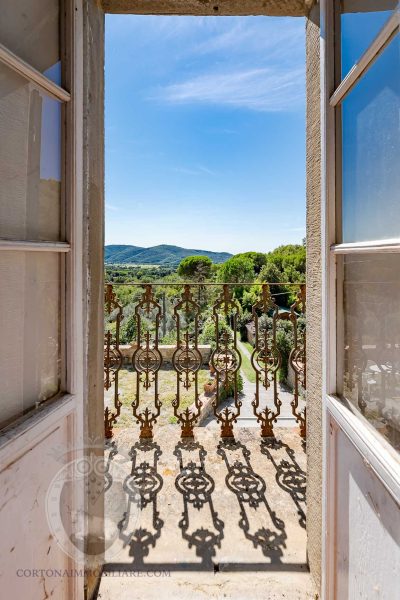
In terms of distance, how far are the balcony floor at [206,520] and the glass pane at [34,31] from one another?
6.64ft

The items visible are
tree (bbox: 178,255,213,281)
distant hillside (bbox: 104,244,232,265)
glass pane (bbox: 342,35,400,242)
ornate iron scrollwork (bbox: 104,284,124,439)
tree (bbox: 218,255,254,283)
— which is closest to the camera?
glass pane (bbox: 342,35,400,242)

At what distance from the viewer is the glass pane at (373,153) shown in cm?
70

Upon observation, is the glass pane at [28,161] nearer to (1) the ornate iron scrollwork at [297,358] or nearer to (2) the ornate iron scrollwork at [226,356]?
(2) the ornate iron scrollwork at [226,356]

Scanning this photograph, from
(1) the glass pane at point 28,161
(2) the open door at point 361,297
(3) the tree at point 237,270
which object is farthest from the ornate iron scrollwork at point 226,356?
(3) the tree at point 237,270

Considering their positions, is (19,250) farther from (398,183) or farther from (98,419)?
(398,183)

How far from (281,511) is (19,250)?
184 centimetres

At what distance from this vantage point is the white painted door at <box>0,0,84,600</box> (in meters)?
0.78

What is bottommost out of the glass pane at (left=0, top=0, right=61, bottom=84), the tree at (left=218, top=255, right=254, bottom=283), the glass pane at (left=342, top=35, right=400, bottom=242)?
the glass pane at (left=342, top=35, right=400, bottom=242)

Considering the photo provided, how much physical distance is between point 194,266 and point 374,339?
25987 mm

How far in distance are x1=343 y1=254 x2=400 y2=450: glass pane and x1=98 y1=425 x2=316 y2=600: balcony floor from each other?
0.99 meters

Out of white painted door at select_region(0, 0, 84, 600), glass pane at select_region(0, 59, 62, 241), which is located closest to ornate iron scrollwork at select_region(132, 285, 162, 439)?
white painted door at select_region(0, 0, 84, 600)

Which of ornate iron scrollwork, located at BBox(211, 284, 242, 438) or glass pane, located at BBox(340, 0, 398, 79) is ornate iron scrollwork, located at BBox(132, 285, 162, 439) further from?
glass pane, located at BBox(340, 0, 398, 79)

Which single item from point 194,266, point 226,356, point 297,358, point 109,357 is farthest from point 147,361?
point 194,266

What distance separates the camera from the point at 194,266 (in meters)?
26.6
